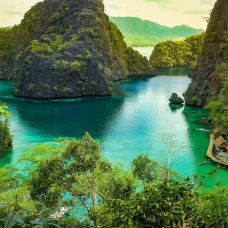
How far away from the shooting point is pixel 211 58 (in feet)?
258

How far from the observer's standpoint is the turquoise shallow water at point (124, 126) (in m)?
47.0

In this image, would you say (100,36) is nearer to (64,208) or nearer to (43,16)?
(43,16)

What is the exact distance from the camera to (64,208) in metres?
24.7

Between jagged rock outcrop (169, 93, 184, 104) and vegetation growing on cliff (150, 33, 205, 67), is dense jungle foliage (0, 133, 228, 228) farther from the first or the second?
vegetation growing on cliff (150, 33, 205, 67)

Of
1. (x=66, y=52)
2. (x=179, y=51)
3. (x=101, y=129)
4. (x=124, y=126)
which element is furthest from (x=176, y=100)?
(x=179, y=51)

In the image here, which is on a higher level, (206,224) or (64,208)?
(206,224)

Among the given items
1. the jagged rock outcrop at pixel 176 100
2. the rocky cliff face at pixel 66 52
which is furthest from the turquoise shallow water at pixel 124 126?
the rocky cliff face at pixel 66 52

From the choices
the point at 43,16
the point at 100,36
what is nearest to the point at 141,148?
the point at 100,36

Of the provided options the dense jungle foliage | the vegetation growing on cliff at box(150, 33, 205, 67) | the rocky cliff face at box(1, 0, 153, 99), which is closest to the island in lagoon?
the dense jungle foliage

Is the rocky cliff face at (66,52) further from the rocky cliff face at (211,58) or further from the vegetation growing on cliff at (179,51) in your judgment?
→ the vegetation growing on cliff at (179,51)

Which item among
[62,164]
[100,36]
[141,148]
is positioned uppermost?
[100,36]

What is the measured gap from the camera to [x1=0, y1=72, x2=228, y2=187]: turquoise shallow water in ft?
154

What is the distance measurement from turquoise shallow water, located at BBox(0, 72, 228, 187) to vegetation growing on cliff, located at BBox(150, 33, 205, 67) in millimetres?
78772

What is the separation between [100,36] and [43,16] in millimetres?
22629
